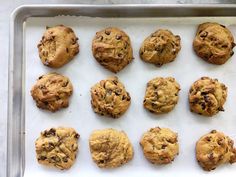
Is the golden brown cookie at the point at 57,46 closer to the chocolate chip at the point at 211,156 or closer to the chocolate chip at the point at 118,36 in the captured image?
the chocolate chip at the point at 118,36

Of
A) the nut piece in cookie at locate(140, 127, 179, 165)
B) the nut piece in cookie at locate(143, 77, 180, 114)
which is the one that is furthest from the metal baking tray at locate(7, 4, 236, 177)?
the nut piece in cookie at locate(140, 127, 179, 165)

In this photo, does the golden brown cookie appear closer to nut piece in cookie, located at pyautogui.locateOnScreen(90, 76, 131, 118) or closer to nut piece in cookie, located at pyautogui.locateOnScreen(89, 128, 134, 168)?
nut piece in cookie, located at pyautogui.locateOnScreen(90, 76, 131, 118)

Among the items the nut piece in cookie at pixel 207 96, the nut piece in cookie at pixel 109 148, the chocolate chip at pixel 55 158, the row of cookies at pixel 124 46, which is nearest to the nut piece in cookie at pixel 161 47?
the row of cookies at pixel 124 46

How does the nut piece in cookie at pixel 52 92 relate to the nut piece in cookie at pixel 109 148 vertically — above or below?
above

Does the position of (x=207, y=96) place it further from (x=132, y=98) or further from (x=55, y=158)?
(x=55, y=158)

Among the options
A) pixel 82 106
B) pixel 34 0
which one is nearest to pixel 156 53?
pixel 82 106

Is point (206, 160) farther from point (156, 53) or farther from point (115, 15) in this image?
point (115, 15)
